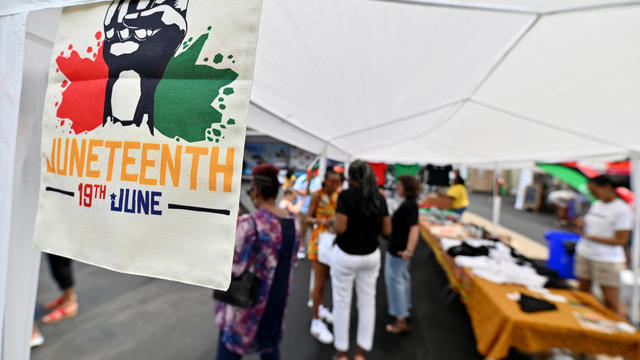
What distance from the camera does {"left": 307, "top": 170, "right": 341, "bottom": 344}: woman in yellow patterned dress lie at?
218cm

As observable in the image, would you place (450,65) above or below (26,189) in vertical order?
above

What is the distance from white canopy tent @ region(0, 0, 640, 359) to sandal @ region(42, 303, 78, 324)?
7.25 feet

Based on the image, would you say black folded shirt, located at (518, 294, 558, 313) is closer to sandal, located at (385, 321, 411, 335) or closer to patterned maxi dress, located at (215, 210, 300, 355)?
sandal, located at (385, 321, 411, 335)

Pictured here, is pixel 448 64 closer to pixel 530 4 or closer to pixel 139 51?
pixel 530 4

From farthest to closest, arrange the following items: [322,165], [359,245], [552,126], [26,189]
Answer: [322,165] < [552,126] < [359,245] < [26,189]

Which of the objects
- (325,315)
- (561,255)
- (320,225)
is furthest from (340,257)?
(561,255)

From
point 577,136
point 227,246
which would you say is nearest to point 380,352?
point 227,246

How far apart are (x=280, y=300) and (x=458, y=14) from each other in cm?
153

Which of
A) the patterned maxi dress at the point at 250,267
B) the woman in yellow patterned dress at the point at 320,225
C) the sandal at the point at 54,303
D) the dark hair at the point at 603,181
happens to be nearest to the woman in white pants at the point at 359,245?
the woman in yellow patterned dress at the point at 320,225

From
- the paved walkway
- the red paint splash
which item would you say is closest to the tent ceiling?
the red paint splash

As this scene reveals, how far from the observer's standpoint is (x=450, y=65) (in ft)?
4.00

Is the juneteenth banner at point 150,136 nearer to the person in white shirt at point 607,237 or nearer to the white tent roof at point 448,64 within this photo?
the white tent roof at point 448,64

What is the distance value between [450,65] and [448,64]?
0.02 meters

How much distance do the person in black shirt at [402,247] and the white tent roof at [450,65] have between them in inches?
26.6
